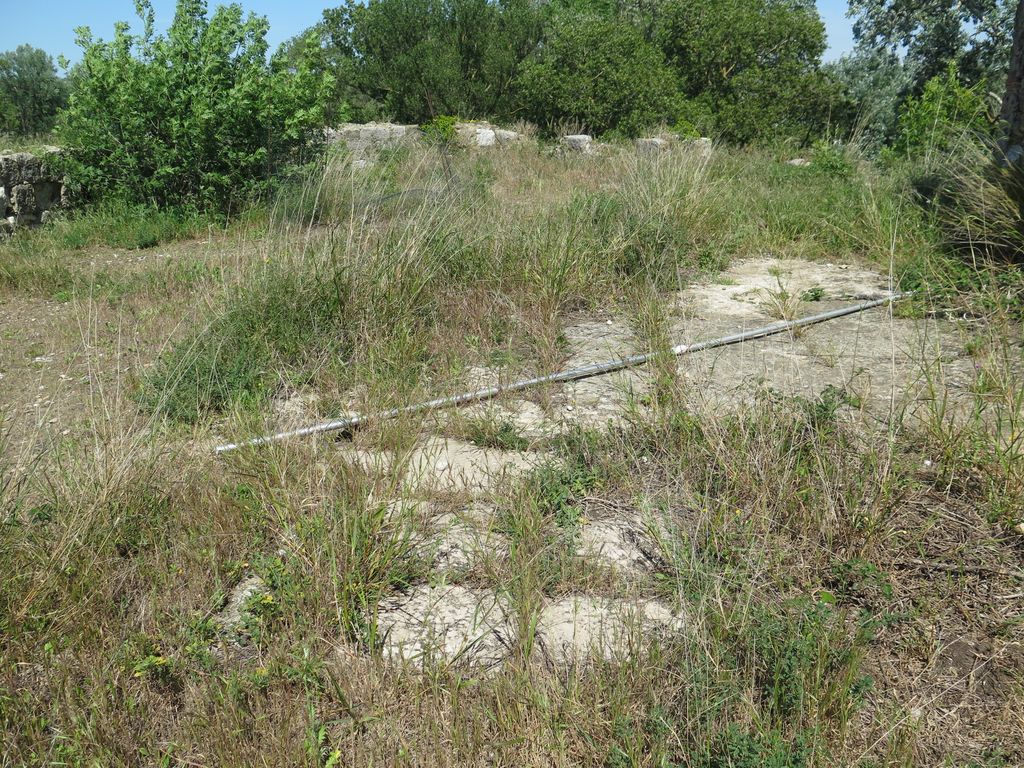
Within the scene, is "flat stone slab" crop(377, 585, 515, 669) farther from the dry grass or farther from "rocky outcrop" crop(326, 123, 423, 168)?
"rocky outcrop" crop(326, 123, 423, 168)

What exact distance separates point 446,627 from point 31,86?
83.5ft

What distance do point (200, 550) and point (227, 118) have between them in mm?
6255

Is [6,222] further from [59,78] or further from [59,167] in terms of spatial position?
[59,78]

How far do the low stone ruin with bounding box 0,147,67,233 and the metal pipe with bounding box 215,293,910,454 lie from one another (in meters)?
5.80

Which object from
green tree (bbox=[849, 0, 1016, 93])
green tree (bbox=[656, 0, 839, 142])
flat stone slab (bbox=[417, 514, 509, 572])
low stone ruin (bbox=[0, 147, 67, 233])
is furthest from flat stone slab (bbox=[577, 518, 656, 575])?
green tree (bbox=[849, 0, 1016, 93])

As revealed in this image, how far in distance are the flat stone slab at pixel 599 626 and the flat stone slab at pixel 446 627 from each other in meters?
0.14

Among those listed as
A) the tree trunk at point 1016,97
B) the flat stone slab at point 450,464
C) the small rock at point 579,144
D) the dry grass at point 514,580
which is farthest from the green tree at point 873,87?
the flat stone slab at point 450,464

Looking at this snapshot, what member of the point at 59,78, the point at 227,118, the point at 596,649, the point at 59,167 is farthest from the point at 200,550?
the point at 59,78

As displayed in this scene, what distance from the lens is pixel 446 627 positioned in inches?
101

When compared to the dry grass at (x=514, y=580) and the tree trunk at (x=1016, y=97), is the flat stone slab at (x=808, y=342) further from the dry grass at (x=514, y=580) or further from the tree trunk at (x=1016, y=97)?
the tree trunk at (x=1016, y=97)

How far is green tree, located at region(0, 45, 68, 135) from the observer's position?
21.9 meters

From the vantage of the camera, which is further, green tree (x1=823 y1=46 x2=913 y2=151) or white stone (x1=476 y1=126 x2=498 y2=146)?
green tree (x1=823 y1=46 x2=913 y2=151)

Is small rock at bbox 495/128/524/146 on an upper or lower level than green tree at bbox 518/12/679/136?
lower

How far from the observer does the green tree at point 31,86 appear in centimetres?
2191
